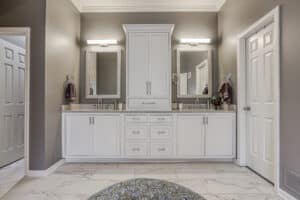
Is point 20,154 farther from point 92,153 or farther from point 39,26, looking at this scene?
point 39,26

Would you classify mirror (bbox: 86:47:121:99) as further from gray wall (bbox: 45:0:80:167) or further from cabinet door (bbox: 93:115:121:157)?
cabinet door (bbox: 93:115:121:157)

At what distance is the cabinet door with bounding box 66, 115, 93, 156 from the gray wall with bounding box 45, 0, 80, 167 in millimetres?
215

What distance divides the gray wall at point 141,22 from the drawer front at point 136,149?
1.17 m

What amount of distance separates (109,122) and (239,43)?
2.53 meters

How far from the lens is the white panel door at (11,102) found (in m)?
4.21

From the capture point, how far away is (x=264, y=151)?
11.5 feet

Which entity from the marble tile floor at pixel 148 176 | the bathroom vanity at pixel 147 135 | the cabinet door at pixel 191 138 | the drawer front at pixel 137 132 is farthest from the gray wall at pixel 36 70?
the cabinet door at pixel 191 138

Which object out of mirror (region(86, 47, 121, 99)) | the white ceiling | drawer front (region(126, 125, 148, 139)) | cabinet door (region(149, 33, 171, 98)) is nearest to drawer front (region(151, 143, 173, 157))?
drawer front (region(126, 125, 148, 139))

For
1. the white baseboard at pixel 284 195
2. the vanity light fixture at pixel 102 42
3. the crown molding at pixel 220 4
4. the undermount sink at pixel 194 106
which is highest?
the crown molding at pixel 220 4

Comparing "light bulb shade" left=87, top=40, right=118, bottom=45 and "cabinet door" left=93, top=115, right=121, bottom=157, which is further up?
"light bulb shade" left=87, top=40, right=118, bottom=45

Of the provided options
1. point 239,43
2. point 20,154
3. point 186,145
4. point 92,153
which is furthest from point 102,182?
point 239,43

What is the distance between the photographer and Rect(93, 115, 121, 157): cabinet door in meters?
4.39

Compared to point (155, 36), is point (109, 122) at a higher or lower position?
lower

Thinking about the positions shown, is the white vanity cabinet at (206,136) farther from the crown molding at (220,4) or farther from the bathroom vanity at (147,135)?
the crown molding at (220,4)
